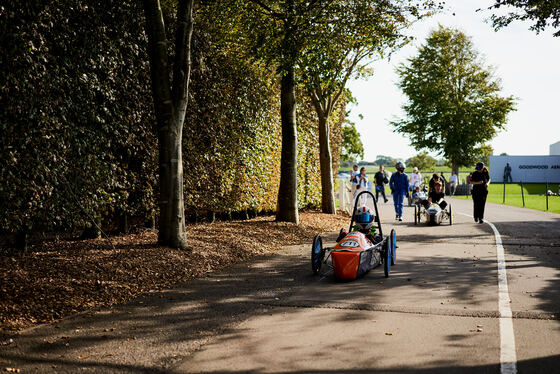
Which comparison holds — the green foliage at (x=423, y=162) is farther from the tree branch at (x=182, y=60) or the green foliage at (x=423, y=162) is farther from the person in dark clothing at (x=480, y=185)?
the tree branch at (x=182, y=60)

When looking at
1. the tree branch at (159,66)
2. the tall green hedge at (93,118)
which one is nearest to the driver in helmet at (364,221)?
the tree branch at (159,66)

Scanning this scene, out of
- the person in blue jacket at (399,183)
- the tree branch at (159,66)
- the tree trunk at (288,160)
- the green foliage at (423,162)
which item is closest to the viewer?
the tree branch at (159,66)

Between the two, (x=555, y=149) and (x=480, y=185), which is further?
(x=555, y=149)

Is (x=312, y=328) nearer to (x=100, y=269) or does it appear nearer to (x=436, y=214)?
(x=100, y=269)

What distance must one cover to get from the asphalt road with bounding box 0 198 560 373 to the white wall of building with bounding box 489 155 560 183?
58001 millimetres

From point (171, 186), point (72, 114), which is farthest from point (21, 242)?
point (171, 186)

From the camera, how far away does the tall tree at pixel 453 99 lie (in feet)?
163

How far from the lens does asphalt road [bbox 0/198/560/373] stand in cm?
460

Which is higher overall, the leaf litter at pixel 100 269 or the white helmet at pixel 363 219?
the white helmet at pixel 363 219

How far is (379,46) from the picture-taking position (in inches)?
603

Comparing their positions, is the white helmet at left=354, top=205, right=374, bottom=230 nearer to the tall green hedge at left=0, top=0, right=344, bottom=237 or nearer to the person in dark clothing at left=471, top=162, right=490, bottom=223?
the tall green hedge at left=0, top=0, right=344, bottom=237

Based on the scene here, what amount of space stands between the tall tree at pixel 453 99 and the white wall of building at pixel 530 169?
1321 centimetres

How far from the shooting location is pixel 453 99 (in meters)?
50.8

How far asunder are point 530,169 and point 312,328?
64183 mm
